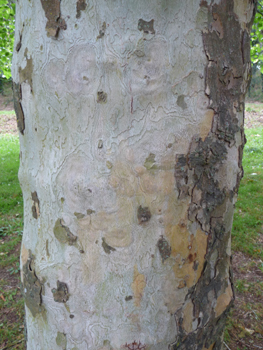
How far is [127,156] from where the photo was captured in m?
1.05

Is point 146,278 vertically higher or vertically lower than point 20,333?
higher

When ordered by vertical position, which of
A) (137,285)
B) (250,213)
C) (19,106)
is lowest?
(250,213)

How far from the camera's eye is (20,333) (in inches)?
99.4

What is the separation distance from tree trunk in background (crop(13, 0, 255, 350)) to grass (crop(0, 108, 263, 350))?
5.13 feet

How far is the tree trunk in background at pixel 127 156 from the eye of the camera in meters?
1.02

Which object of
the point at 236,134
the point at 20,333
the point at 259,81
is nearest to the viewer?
the point at 236,134

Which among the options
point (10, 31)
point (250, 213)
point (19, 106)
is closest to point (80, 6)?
point (19, 106)

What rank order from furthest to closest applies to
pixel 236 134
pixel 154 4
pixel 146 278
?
pixel 236 134, pixel 146 278, pixel 154 4

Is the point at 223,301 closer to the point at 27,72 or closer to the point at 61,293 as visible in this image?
the point at 61,293

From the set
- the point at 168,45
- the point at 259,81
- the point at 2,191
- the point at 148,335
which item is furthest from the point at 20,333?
the point at 259,81

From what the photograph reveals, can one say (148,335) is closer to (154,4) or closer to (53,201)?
(53,201)

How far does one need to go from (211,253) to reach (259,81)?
73.9ft

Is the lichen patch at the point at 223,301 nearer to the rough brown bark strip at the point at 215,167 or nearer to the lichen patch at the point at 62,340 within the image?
the rough brown bark strip at the point at 215,167

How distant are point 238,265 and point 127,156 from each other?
2952 mm
